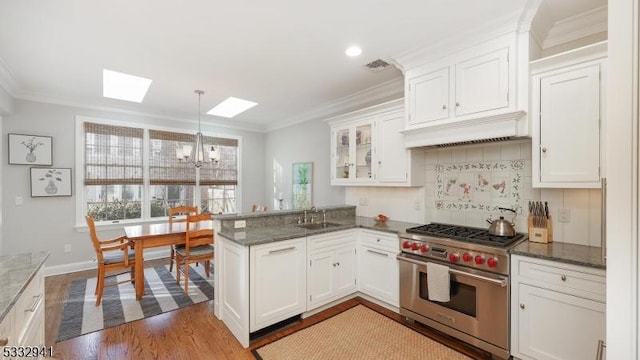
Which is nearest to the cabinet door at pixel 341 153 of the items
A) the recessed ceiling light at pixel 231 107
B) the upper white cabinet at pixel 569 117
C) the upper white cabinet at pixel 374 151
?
the upper white cabinet at pixel 374 151

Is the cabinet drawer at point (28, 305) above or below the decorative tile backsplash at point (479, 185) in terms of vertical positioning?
below

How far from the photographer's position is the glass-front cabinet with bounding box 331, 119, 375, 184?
3447mm

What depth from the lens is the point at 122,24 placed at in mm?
2197

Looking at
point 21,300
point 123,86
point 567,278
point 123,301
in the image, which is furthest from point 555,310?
point 123,86

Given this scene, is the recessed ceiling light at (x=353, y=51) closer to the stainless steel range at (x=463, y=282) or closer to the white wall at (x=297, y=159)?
the stainless steel range at (x=463, y=282)

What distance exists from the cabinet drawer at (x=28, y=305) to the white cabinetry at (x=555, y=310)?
2887 mm

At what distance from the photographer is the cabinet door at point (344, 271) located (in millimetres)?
3002

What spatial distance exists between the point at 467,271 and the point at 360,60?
7.18ft

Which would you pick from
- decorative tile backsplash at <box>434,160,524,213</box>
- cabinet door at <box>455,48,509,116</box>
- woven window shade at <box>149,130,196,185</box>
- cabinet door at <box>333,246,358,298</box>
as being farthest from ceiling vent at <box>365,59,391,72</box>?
woven window shade at <box>149,130,196,185</box>

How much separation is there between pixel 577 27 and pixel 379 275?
2728 mm

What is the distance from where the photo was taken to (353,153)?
361cm

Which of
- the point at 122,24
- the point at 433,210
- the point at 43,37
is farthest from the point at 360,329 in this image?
the point at 43,37

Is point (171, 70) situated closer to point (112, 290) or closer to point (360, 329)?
point (112, 290)

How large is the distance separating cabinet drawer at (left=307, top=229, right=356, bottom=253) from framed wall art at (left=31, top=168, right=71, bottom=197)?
12.7 ft
